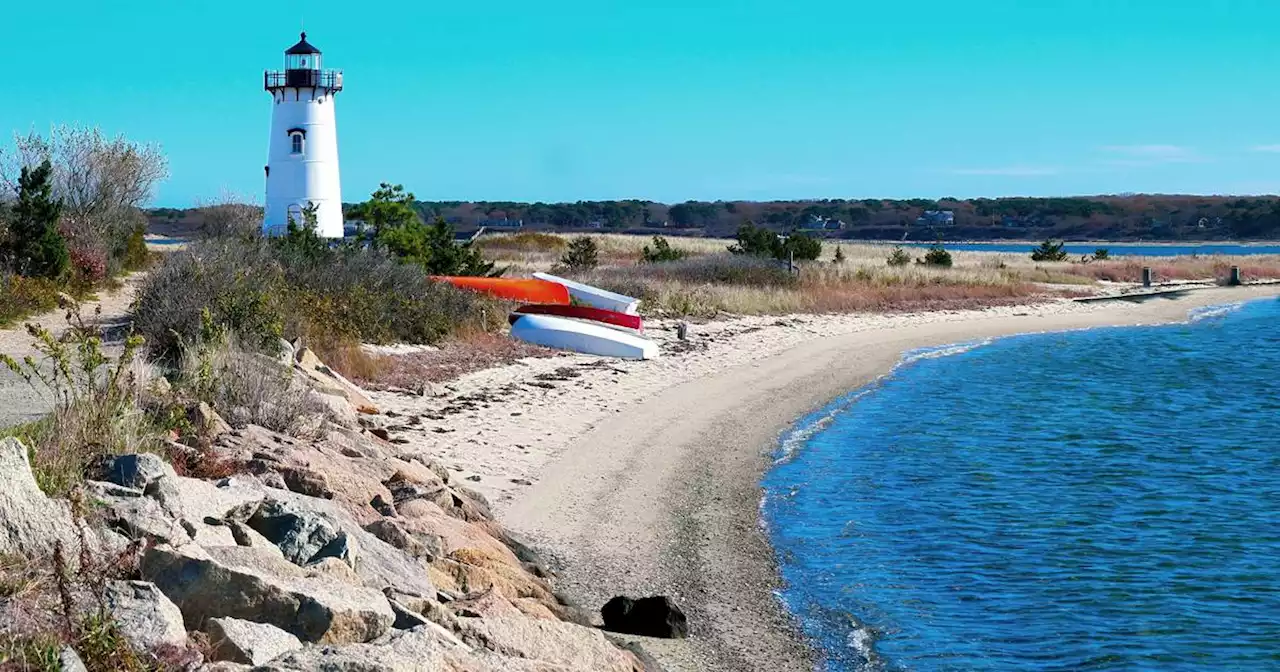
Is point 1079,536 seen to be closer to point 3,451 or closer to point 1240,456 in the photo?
point 1240,456

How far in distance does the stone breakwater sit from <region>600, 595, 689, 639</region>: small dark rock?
0.75 ft

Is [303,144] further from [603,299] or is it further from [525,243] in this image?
[525,243]

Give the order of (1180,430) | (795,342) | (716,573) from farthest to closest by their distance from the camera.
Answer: (795,342) → (1180,430) → (716,573)

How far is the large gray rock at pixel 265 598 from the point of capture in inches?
241

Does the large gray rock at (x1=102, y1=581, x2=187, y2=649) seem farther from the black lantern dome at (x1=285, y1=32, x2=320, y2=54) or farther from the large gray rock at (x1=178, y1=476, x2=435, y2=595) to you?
the black lantern dome at (x1=285, y1=32, x2=320, y2=54)

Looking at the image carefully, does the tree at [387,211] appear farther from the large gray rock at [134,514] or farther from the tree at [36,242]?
the large gray rock at [134,514]

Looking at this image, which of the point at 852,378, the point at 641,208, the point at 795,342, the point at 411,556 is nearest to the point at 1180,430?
the point at 852,378

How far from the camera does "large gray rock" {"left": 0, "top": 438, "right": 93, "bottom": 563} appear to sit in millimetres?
6215

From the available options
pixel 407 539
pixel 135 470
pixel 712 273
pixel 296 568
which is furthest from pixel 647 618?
pixel 712 273

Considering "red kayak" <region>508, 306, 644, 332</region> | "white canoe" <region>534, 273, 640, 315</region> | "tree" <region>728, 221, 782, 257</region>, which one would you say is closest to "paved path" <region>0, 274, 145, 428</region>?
"red kayak" <region>508, 306, 644, 332</region>

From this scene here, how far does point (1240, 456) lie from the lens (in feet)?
60.2

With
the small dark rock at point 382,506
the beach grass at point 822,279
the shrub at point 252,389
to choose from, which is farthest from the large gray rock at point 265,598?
the beach grass at point 822,279

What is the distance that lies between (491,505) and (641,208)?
441 ft

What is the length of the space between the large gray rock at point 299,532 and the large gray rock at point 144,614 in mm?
1500
